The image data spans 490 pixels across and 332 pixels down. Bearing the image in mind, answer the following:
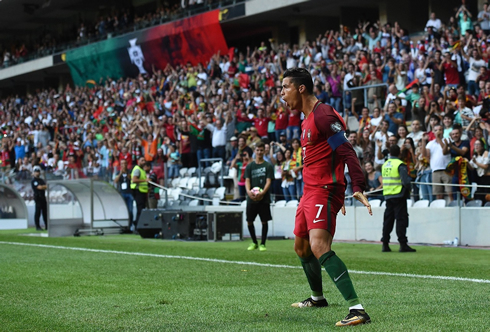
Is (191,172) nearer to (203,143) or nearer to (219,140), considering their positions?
(203,143)

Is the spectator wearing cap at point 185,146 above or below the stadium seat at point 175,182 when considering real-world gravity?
above

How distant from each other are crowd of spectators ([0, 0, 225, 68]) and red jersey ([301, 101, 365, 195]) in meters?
30.6

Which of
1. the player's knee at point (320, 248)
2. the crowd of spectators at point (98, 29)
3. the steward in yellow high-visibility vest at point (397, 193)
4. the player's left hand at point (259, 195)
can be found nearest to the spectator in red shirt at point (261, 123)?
the player's left hand at point (259, 195)

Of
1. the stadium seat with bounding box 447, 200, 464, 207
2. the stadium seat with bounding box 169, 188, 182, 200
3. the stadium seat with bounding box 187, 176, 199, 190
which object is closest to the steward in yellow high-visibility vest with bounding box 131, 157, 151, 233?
the stadium seat with bounding box 169, 188, 182, 200

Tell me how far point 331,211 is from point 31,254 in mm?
9214

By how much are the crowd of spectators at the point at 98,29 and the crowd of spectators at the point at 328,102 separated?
463 centimetres

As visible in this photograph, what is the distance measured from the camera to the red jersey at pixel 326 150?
6121mm

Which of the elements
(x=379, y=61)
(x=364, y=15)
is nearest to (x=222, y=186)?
(x=379, y=61)

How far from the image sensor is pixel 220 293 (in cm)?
801

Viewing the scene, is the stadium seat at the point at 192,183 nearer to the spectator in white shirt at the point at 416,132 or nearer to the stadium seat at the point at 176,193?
the stadium seat at the point at 176,193

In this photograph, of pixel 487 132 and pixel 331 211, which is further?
pixel 487 132

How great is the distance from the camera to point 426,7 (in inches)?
1196

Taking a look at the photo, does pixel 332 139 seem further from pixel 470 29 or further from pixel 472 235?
pixel 470 29

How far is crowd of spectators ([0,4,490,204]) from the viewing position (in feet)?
53.9
